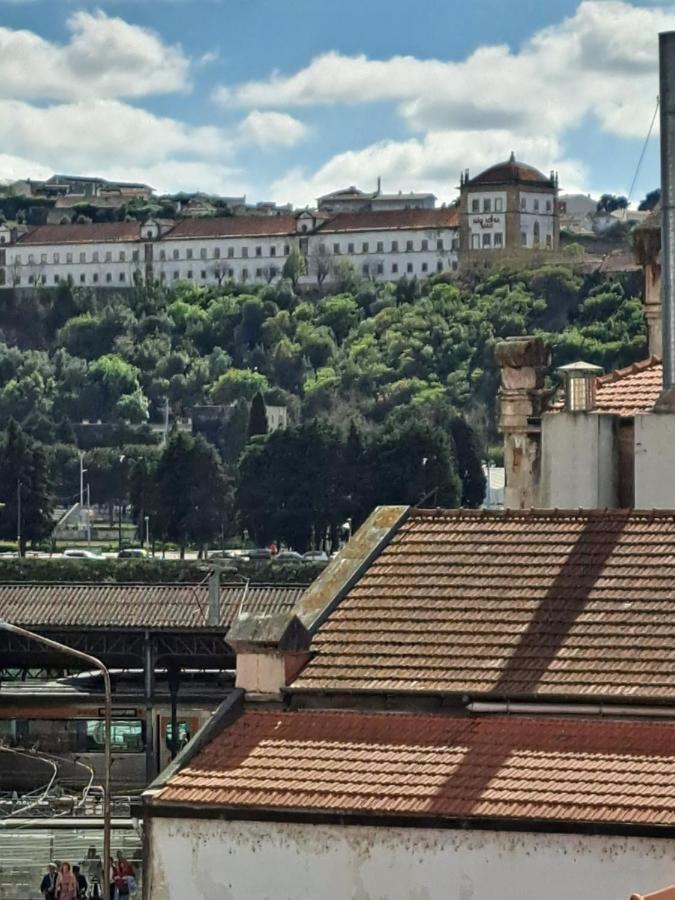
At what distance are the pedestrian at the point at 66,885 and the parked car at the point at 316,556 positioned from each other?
109964 mm

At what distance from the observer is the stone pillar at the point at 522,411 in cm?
2905

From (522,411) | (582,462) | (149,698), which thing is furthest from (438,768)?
(149,698)

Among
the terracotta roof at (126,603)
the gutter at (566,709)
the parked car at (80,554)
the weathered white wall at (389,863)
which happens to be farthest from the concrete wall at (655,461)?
the parked car at (80,554)

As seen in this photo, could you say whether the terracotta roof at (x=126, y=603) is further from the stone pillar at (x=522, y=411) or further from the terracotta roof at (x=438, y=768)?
the terracotta roof at (x=438, y=768)

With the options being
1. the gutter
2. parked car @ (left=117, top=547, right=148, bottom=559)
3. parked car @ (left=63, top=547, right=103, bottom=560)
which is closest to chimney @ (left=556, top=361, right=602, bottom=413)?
the gutter

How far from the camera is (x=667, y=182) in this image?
29078 millimetres

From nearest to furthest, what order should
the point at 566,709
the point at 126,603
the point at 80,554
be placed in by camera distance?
the point at 566,709 < the point at 126,603 < the point at 80,554

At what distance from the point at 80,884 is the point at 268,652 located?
1322 centimetres

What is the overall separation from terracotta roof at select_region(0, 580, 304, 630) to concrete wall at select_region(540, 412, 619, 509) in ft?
159

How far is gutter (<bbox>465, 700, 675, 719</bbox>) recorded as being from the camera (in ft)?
71.7

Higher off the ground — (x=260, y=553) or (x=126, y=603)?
(x=126, y=603)

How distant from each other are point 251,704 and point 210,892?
170 cm

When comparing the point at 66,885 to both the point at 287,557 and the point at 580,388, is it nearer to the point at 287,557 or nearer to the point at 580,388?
the point at 580,388

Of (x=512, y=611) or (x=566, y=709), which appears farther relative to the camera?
(x=512, y=611)
